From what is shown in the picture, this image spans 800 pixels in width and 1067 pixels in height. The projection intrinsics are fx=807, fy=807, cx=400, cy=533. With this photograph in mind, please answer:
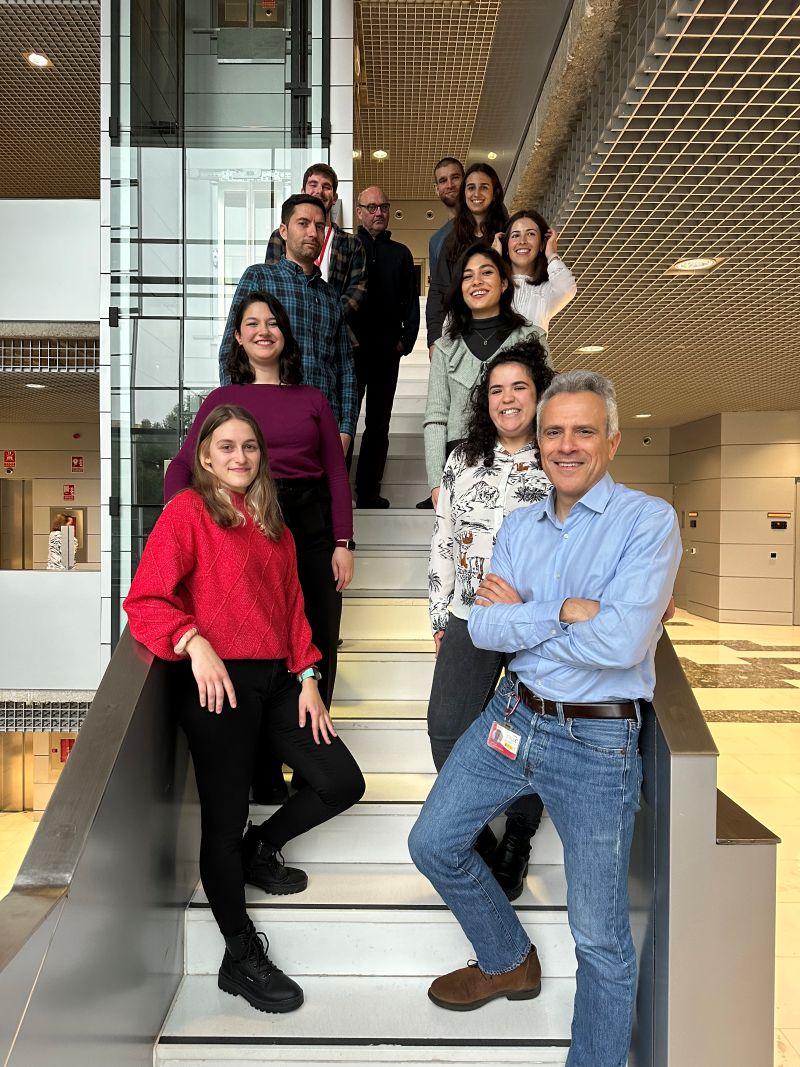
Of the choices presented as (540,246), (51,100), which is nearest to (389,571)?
(540,246)

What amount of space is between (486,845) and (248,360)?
5.37 ft

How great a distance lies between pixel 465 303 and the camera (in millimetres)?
2746

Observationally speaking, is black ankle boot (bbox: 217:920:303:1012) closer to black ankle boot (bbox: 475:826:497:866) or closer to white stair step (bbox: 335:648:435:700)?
black ankle boot (bbox: 475:826:497:866)

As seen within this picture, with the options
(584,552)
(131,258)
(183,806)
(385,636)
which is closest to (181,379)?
(131,258)

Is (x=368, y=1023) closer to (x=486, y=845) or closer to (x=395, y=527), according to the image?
(x=486, y=845)

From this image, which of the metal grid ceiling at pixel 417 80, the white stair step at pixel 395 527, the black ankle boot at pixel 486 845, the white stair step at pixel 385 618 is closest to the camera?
the black ankle boot at pixel 486 845

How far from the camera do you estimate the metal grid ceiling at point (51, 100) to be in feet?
18.3

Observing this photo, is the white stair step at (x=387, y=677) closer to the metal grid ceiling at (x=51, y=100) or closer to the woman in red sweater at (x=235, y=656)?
the woman in red sweater at (x=235, y=656)

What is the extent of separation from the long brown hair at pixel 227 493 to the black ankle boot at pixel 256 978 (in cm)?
104

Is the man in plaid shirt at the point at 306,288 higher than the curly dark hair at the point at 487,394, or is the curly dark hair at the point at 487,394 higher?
the man in plaid shirt at the point at 306,288

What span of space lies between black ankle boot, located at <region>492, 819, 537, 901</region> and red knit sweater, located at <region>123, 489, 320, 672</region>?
84 cm

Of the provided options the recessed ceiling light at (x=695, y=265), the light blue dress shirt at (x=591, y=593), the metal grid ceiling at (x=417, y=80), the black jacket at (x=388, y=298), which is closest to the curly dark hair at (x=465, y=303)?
the light blue dress shirt at (x=591, y=593)

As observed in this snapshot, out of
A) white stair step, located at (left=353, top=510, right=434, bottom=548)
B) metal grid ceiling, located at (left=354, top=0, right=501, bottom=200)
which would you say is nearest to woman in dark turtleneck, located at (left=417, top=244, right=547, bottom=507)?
white stair step, located at (left=353, top=510, right=434, bottom=548)

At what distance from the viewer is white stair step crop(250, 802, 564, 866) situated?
2.46 metres
